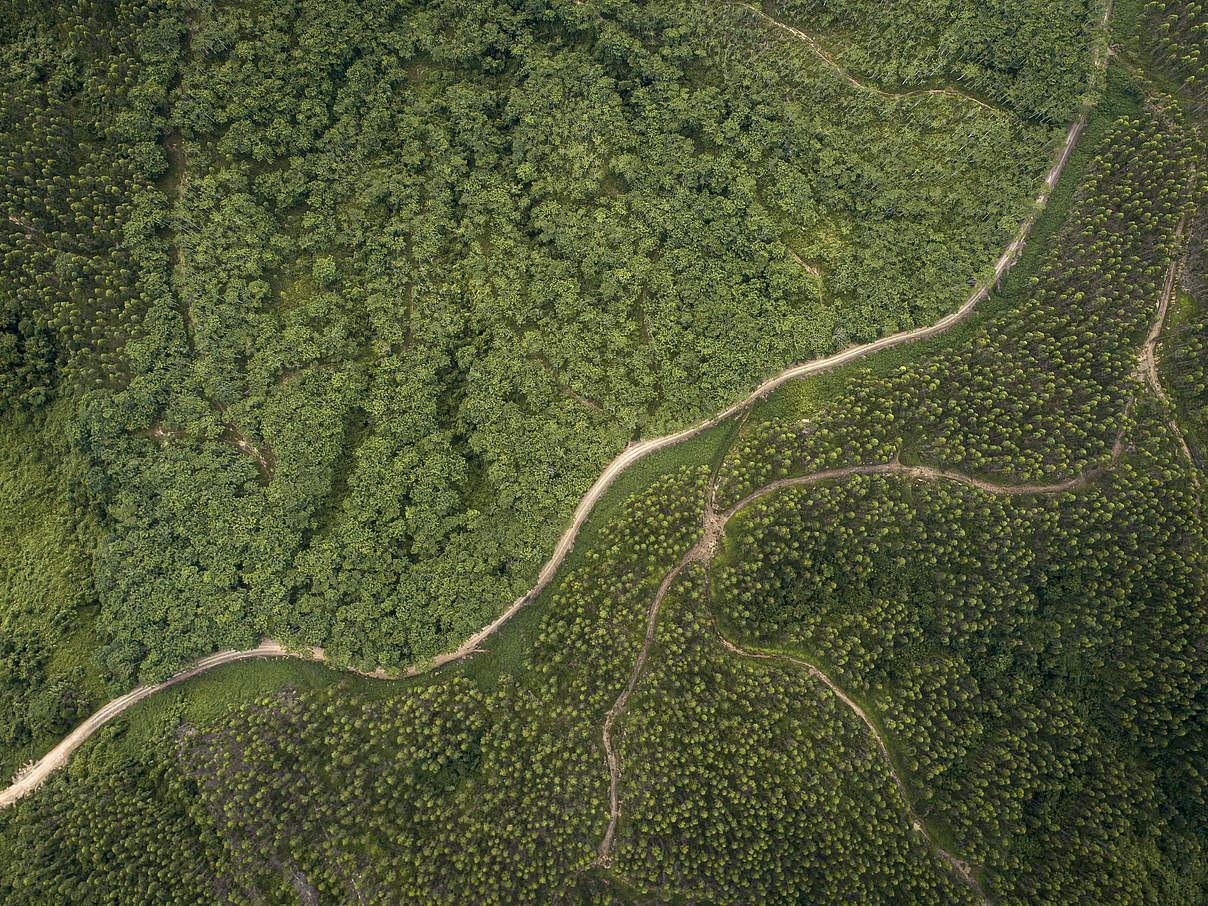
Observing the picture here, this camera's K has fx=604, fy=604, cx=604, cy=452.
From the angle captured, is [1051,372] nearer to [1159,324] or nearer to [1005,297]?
[1005,297]

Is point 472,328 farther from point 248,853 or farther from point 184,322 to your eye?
point 248,853

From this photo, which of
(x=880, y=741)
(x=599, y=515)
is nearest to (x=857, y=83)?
(x=599, y=515)

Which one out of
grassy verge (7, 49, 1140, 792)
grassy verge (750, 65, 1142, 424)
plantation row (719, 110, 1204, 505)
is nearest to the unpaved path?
grassy verge (7, 49, 1140, 792)

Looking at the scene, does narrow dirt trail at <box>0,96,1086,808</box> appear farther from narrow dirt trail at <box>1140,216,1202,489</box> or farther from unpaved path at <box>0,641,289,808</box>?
narrow dirt trail at <box>1140,216,1202,489</box>

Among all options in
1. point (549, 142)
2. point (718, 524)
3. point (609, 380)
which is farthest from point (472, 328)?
point (718, 524)

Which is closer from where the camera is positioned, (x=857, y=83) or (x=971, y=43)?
(x=971, y=43)

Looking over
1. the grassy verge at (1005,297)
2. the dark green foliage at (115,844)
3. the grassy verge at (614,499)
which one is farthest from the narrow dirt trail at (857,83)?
the dark green foliage at (115,844)

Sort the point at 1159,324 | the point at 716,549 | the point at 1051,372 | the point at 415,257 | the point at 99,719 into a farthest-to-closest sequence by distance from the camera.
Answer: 1. the point at 415,257
2. the point at 99,719
3. the point at 716,549
4. the point at 1051,372
5. the point at 1159,324
